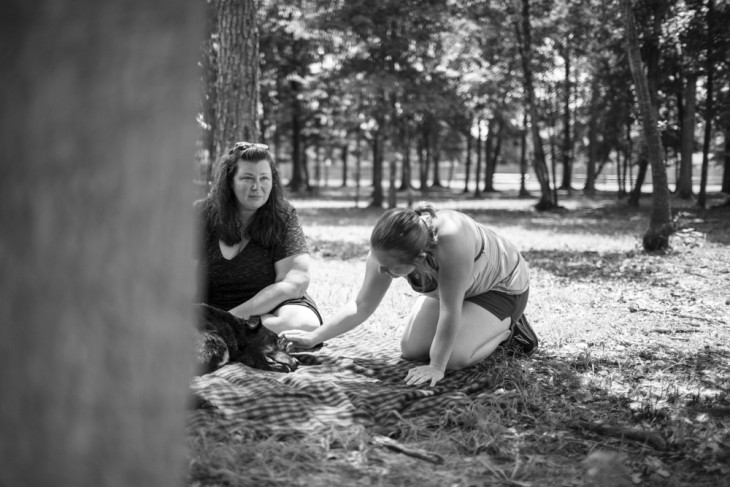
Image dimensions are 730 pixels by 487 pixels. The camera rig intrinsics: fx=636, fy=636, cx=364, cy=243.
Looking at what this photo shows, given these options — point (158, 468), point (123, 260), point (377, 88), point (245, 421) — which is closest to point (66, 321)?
point (123, 260)

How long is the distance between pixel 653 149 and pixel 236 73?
6117 millimetres

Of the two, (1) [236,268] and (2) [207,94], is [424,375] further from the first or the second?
(2) [207,94]

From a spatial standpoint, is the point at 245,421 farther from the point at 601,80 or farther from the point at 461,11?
the point at 601,80

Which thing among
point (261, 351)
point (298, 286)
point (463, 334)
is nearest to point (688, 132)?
point (463, 334)

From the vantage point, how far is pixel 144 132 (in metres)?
1.47

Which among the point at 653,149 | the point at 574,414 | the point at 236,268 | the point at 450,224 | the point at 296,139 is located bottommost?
the point at 574,414

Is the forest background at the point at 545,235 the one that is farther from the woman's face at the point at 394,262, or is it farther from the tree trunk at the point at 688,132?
the woman's face at the point at 394,262

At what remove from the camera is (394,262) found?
342 centimetres

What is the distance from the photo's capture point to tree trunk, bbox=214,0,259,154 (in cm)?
815

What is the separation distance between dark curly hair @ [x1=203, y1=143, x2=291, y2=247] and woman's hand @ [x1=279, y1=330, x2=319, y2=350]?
0.70 meters

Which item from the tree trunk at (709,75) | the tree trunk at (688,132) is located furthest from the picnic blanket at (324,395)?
the tree trunk at (688,132)

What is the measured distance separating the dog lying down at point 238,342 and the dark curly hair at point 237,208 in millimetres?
687

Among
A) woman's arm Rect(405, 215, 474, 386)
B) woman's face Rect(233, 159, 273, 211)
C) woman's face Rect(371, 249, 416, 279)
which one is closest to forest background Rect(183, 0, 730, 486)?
woman's arm Rect(405, 215, 474, 386)

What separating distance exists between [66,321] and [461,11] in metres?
16.9
